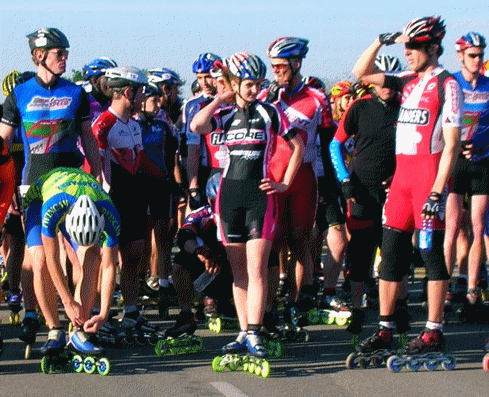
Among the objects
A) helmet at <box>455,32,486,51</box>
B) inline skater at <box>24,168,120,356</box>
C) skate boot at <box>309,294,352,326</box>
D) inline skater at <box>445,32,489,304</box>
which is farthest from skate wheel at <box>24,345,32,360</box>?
helmet at <box>455,32,486,51</box>

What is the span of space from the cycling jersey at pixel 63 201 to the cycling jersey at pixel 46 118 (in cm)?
93

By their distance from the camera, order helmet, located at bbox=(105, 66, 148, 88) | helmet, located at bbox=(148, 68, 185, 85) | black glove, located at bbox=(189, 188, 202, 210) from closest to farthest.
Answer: helmet, located at bbox=(105, 66, 148, 88)
black glove, located at bbox=(189, 188, 202, 210)
helmet, located at bbox=(148, 68, 185, 85)

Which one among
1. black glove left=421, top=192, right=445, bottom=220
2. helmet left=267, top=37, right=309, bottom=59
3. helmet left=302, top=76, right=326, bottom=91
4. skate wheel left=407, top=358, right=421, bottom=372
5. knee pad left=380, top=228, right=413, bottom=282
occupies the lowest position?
skate wheel left=407, top=358, right=421, bottom=372

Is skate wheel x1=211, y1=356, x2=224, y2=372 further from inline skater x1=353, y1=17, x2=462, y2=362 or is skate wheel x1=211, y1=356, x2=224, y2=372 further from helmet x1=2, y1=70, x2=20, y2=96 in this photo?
helmet x1=2, y1=70, x2=20, y2=96

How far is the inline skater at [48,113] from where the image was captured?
10.2 metres

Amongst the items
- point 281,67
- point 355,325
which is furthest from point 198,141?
point 355,325

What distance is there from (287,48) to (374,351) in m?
2.86

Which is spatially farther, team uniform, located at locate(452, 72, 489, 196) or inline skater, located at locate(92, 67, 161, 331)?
team uniform, located at locate(452, 72, 489, 196)

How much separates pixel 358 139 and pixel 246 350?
259 cm

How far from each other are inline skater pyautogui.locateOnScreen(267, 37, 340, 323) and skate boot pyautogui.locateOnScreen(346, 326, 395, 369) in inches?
58.5

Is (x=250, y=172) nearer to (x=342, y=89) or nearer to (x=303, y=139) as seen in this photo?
(x=303, y=139)

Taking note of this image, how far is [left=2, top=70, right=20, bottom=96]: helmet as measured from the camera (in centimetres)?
1254

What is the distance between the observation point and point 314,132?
37.0 feet

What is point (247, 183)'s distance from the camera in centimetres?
955
